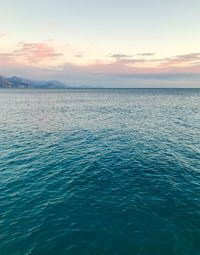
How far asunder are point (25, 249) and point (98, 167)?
1738 cm

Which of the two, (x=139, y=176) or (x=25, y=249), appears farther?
(x=139, y=176)

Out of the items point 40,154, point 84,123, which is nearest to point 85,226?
point 40,154

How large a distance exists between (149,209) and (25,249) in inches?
495

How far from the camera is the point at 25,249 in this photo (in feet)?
55.8

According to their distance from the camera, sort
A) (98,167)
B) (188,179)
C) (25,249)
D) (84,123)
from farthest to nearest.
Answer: (84,123), (98,167), (188,179), (25,249)

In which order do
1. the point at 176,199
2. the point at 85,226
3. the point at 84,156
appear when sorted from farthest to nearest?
1. the point at 84,156
2. the point at 176,199
3. the point at 85,226

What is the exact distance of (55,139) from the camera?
4981cm

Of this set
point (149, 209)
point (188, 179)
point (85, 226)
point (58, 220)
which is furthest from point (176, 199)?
point (58, 220)

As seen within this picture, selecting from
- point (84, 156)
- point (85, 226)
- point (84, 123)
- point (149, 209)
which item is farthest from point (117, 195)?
point (84, 123)

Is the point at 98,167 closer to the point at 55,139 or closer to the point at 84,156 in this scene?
the point at 84,156

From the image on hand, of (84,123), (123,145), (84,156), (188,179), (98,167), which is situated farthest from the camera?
(84,123)

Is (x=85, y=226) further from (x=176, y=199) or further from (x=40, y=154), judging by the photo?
(x=40, y=154)

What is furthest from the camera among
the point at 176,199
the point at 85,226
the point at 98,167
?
the point at 98,167

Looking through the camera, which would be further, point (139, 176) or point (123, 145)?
point (123, 145)
